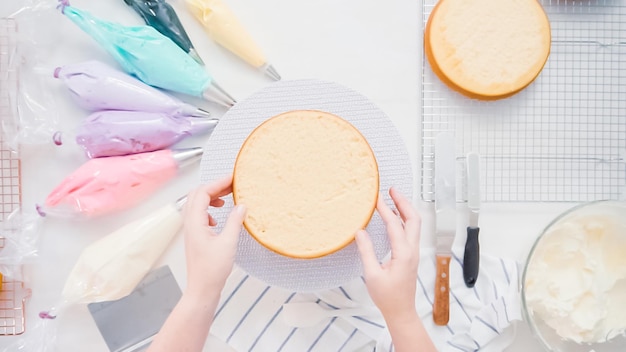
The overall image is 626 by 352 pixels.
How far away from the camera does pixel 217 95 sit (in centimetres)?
90

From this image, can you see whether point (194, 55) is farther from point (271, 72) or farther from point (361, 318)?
point (361, 318)

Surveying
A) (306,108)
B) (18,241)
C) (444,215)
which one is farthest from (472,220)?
(18,241)

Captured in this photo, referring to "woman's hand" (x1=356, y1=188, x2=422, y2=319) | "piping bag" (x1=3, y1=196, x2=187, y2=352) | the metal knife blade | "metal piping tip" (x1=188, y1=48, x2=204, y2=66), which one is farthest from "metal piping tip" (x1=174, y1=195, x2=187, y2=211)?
the metal knife blade

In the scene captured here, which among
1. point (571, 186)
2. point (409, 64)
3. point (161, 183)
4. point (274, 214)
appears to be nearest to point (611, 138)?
point (571, 186)

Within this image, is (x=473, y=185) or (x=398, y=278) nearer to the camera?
(x=398, y=278)

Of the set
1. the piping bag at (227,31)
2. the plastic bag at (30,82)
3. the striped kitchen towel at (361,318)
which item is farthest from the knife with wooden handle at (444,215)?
the plastic bag at (30,82)

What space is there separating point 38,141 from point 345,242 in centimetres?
51

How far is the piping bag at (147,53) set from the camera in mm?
868

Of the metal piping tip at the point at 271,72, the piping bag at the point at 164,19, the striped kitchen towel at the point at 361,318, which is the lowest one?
the striped kitchen towel at the point at 361,318

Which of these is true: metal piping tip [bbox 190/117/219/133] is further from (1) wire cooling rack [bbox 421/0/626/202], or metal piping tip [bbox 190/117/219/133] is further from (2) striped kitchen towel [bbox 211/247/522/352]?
(1) wire cooling rack [bbox 421/0/626/202]

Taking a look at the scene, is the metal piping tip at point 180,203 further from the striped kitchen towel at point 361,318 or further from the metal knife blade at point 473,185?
the metal knife blade at point 473,185

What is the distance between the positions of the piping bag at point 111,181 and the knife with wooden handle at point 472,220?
1.33 ft

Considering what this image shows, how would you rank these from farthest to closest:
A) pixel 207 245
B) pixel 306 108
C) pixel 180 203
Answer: pixel 180 203 → pixel 306 108 → pixel 207 245

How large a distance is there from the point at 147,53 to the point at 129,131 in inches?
Result: 4.6
